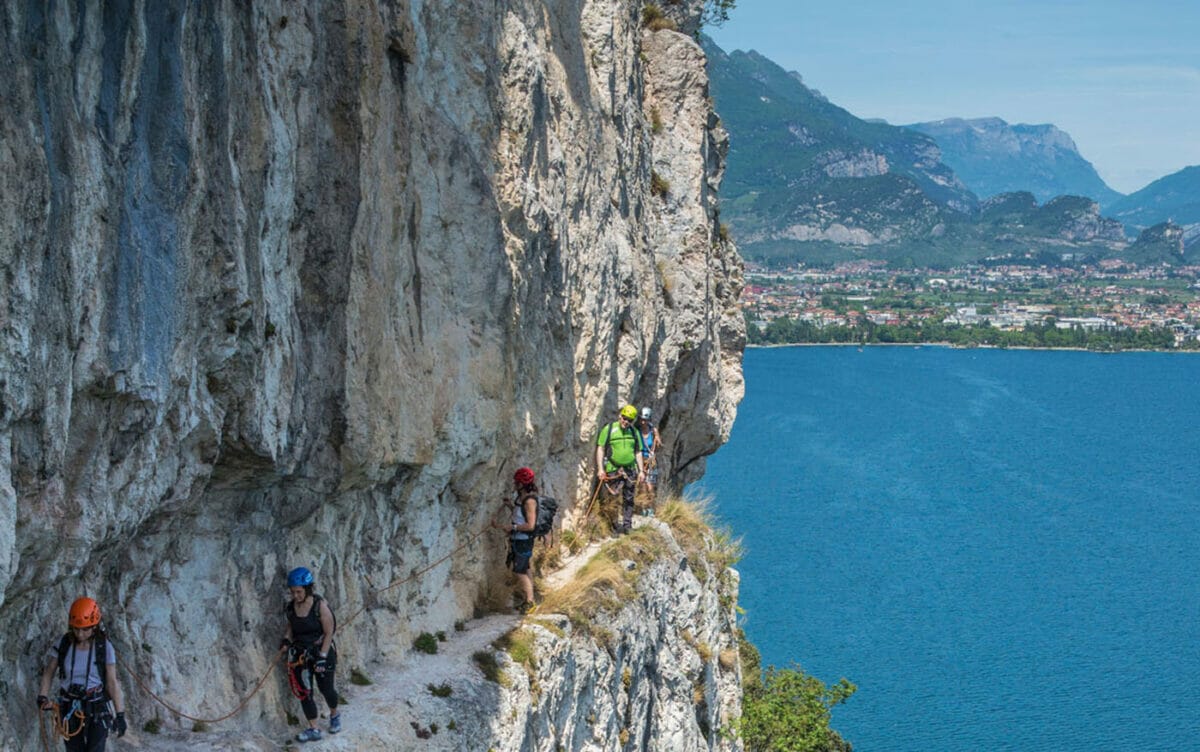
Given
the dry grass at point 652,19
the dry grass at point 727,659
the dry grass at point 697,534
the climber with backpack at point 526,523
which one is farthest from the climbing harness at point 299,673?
the dry grass at point 652,19

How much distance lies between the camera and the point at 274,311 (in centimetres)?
903

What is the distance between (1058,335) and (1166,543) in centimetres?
10768

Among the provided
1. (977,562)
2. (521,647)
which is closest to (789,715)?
(521,647)

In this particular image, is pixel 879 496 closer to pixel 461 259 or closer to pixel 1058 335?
pixel 461 259

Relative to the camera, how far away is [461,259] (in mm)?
12016

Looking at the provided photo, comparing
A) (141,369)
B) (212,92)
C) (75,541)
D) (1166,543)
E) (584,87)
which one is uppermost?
(584,87)

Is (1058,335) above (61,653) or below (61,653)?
below

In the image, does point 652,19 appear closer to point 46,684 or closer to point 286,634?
point 286,634

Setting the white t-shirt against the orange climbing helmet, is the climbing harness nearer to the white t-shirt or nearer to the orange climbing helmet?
the white t-shirt

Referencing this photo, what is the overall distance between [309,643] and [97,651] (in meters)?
2.06

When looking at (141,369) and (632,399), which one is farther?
(632,399)

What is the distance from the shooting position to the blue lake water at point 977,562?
4459 centimetres

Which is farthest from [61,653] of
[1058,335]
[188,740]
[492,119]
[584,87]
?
[1058,335]

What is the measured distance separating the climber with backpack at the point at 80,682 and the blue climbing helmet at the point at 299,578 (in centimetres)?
181
